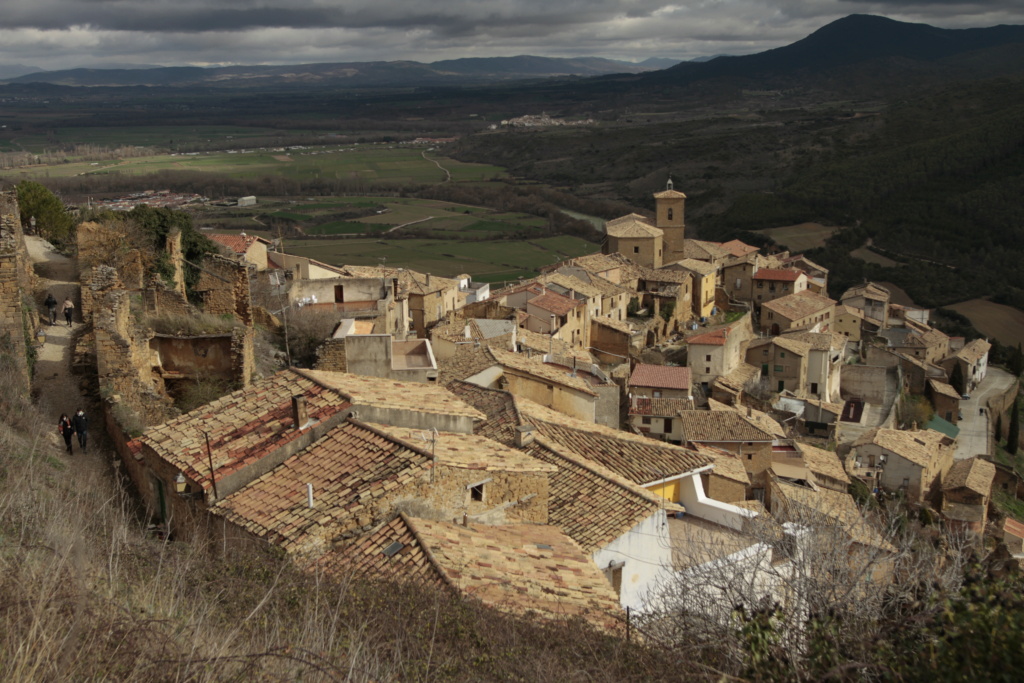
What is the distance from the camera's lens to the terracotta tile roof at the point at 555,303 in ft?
112

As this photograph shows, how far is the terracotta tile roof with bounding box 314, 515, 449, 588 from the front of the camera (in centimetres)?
784

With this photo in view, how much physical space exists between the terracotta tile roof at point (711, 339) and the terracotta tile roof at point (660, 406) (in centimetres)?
709

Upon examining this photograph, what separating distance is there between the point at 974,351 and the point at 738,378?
876 inches

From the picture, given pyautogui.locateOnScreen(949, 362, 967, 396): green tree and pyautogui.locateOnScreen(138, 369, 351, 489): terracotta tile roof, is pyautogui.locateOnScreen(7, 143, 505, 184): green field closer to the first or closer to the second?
pyautogui.locateOnScreen(949, 362, 967, 396): green tree

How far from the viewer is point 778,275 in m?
49.0

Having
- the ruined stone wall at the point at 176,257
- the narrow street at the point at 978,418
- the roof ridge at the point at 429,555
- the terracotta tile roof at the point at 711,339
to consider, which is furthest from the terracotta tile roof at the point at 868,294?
the roof ridge at the point at 429,555

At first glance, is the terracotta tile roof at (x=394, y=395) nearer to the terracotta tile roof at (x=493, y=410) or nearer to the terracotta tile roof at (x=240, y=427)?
the terracotta tile roof at (x=240, y=427)

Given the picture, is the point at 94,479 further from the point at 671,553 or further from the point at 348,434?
the point at 671,553

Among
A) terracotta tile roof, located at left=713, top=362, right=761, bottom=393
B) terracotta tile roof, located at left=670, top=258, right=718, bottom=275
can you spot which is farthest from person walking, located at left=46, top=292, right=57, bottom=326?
Result: terracotta tile roof, located at left=670, top=258, right=718, bottom=275

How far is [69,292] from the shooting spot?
17375 mm

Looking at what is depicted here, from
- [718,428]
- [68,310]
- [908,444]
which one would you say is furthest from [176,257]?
[908,444]

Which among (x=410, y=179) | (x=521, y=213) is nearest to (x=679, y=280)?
(x=521, y=213)

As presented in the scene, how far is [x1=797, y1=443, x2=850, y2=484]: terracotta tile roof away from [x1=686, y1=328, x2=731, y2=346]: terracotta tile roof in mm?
8478

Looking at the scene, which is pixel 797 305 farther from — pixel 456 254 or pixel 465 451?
pixel 465 451
